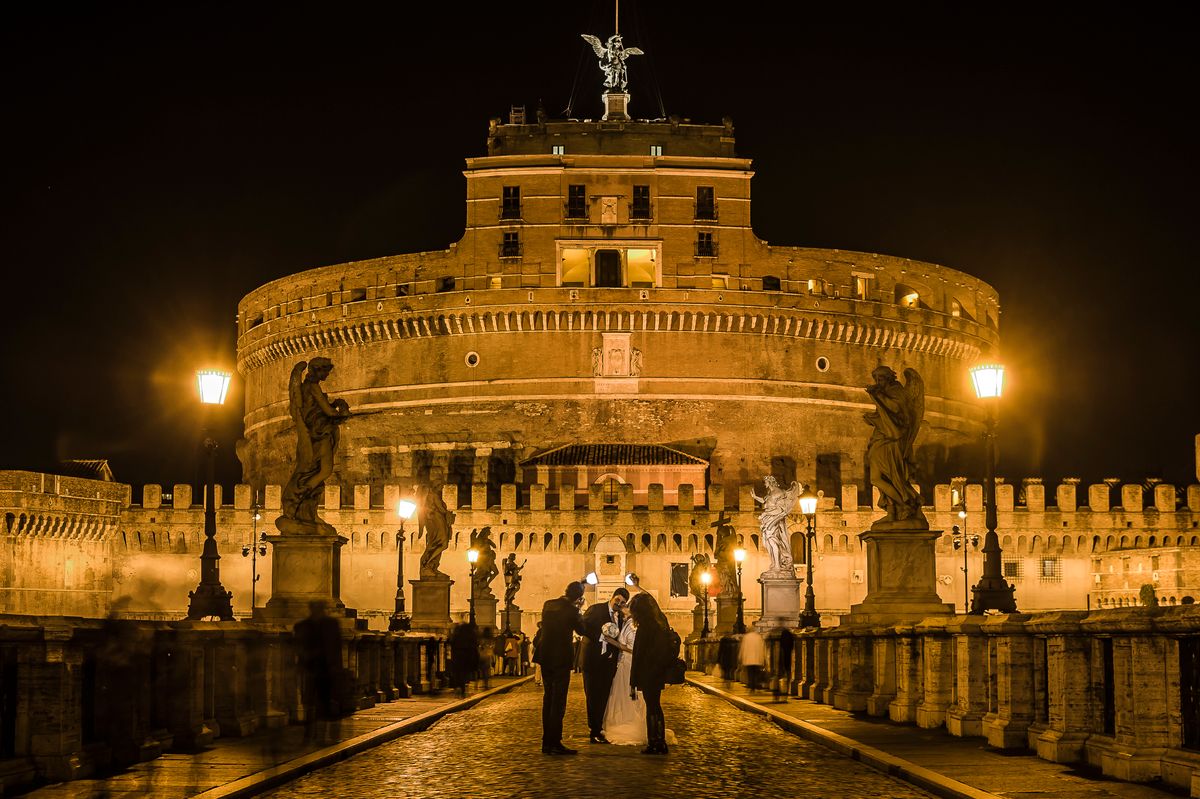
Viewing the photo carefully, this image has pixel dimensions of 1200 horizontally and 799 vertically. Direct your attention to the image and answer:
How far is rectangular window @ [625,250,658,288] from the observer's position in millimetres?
64375

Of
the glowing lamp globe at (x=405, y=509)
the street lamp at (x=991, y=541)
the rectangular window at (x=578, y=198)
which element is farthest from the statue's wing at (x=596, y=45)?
the street lamp at (x=991, y=541)

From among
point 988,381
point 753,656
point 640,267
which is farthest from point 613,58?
point 988,381

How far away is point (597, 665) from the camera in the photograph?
13.5 m

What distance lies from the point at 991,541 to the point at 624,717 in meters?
5.41

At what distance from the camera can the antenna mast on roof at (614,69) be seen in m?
68.2

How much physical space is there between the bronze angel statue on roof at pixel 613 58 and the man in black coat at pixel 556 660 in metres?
58.0

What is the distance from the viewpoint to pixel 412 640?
70.2 ft

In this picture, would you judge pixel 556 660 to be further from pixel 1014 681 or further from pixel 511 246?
pixel 511 246

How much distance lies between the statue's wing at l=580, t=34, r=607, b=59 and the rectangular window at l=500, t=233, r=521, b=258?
34.2 feet

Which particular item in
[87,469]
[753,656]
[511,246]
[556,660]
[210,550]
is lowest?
[753,656]

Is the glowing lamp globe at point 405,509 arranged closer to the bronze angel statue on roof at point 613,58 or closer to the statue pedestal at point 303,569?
the statue pedestal at point 303,569

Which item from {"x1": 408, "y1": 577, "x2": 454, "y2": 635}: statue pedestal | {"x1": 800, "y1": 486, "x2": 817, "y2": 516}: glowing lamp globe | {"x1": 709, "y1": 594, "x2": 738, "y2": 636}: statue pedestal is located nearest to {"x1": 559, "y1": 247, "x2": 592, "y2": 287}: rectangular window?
{"x1": 709, "y1": 594, "x2": 738, "y2": 636}: statue pedestal

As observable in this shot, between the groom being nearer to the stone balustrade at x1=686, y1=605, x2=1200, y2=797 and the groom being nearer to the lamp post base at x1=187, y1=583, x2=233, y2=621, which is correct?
the stone balustrade at x1=686, y1=605, x2=1200, y2=797

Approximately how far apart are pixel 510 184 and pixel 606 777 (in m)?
54.4
